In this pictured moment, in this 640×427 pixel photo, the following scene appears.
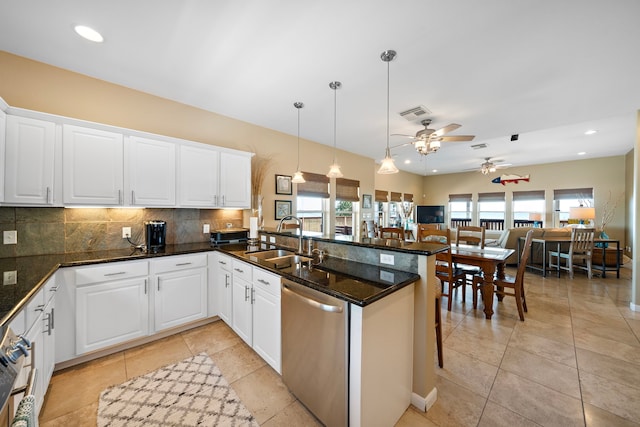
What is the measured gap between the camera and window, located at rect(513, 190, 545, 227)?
7.51 m

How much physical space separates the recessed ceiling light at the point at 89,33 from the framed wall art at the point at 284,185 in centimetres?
262

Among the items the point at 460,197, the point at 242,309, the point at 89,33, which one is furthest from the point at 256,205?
the point at 460,197

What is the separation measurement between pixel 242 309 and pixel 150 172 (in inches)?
71.2

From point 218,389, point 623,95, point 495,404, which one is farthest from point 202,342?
point 623,95

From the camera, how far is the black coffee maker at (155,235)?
262cm

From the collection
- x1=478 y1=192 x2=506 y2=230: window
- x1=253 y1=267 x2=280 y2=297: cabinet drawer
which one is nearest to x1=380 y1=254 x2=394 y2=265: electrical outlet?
x1=253 y1=267 x2=280 y2=297: cabinet drawer

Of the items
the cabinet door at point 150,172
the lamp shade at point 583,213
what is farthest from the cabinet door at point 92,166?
the lamp shade at point 583,213

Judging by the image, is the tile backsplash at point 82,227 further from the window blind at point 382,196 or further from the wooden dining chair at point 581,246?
the wooden dining chair at point 581,246

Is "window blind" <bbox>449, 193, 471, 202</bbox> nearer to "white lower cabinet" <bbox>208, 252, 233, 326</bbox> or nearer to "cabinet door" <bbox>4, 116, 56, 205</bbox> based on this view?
"white lower cabinet" <bbox>208, 252, 233, 326</bbox>

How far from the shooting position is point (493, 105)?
3.18 m

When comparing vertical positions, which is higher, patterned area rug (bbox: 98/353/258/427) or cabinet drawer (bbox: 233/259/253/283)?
cabinet drawer (bbox: 233/259/253/283)

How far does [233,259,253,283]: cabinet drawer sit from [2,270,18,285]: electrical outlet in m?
1.40

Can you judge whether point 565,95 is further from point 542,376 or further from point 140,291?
point 140,291

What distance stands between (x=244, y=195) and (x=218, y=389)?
Answer: 88.9 inches
